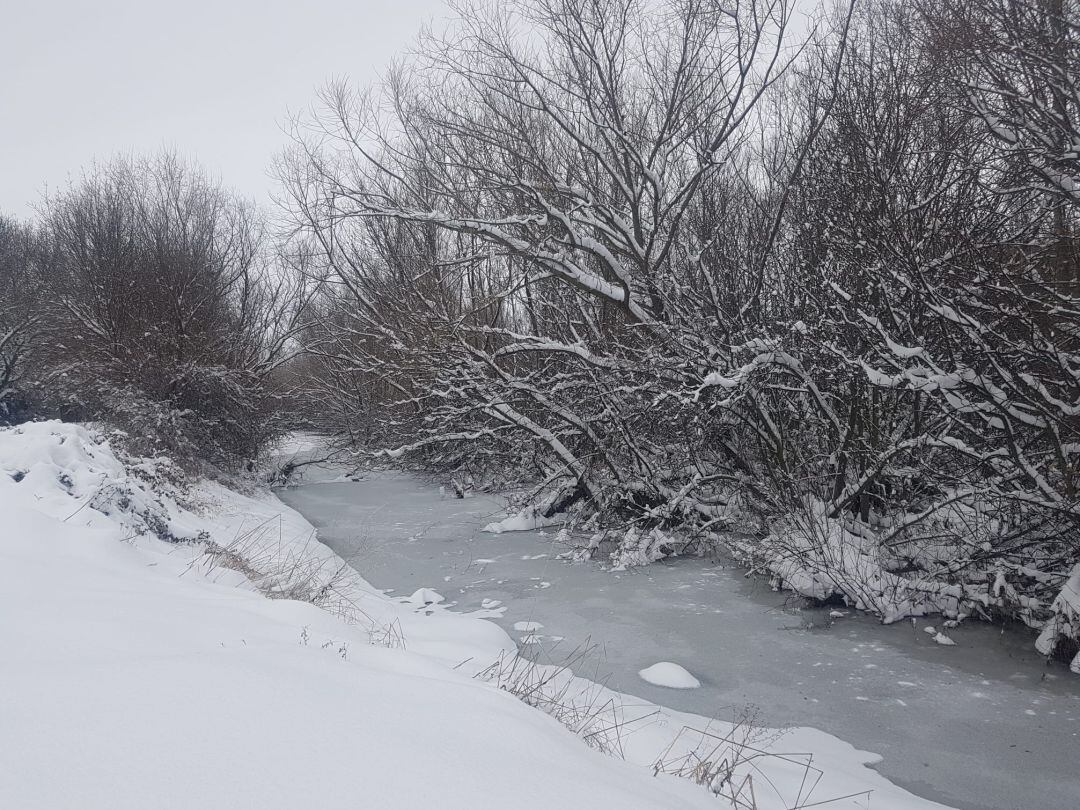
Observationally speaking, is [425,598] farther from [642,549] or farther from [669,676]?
[669,676]

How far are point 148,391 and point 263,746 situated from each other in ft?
48.0

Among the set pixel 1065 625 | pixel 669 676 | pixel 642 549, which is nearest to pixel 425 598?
pixel 642 549

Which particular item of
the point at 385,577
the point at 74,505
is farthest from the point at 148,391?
the point at 74,505

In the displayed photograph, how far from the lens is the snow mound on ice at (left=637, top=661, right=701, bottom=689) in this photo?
562 centimetres

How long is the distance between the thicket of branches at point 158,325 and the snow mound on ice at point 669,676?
10.4 meters

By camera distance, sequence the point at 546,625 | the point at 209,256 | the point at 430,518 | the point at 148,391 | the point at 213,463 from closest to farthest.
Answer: the point at 546,625 < the point at 430,518 < the point at 148,391 < the point at 213,463 < the point at 209,256

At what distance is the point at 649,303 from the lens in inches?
414

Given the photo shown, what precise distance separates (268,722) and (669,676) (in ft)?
13.8

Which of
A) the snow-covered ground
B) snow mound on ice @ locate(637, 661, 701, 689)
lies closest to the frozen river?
snow mound on ice @ locate(637, 661, 701, 689)

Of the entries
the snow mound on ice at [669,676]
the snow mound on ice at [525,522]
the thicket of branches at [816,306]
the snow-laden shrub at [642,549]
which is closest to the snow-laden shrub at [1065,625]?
the thicket of branches at [816,306]

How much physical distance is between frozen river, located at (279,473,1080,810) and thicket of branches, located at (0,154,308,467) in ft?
22.8

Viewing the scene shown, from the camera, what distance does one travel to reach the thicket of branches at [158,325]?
48.5 feet

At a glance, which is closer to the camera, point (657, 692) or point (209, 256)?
point (657, 692)

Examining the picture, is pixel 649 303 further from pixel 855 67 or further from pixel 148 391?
pixel 148 391
